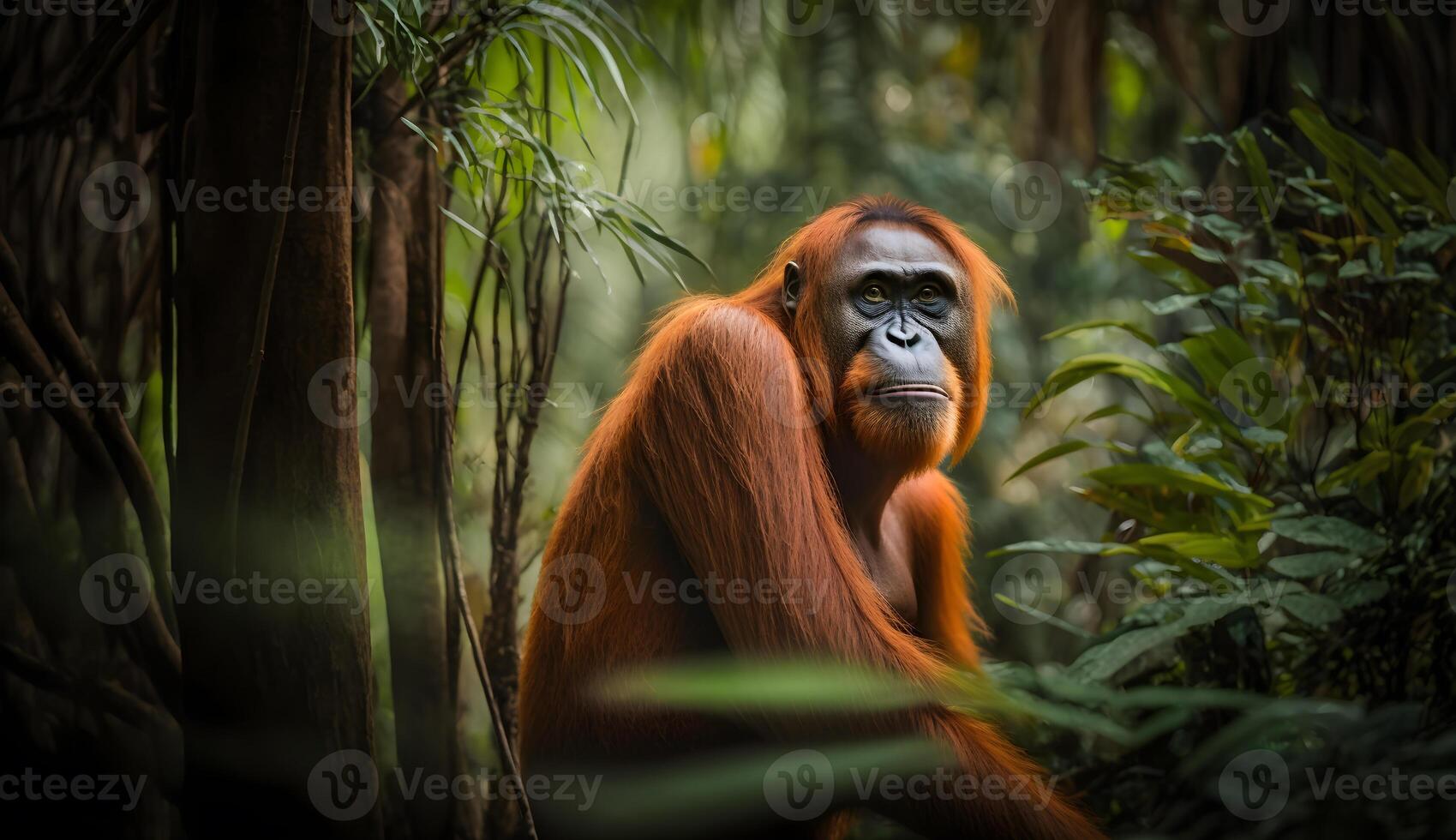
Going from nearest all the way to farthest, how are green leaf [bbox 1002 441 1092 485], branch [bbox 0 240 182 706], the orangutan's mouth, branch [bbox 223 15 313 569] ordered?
1. branch [bbox 223 15 313 569]
2. branch [bbox 0 240 182 706]
3. the orangutan's mouth
4. green leaf [bbox 1002 441 1092 485]

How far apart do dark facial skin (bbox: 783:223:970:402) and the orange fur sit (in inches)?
2.2

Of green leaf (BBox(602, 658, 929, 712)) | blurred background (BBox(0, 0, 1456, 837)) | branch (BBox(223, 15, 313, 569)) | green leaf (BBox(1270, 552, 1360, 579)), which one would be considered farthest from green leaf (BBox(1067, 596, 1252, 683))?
branch (BBox(223, 15, 313, 569))

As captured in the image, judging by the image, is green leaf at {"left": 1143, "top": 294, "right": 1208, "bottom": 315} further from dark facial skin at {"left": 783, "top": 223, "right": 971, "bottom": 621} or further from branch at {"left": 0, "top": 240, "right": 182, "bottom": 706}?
branch at {"left": 0, "top": 240, "right": 182, "bottom": 706}

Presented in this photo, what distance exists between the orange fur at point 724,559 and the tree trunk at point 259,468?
2.22 feet

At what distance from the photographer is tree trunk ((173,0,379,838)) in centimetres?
196

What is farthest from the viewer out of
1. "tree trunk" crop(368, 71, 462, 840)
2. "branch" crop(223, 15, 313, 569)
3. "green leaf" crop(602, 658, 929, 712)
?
"tree trunk" crop(368, 71, 462, 840)

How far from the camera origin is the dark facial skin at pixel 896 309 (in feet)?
8.59

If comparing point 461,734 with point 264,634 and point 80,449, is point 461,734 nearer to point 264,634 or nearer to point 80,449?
point 264,634

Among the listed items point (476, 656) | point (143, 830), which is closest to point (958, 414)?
point (476, 656)

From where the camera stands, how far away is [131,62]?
2586 millimetres

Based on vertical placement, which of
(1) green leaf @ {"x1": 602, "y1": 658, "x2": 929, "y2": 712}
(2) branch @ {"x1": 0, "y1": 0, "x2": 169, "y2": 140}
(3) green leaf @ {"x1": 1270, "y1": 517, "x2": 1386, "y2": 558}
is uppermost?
(2) branch @ {"x1": 0, "y1": 0, "x2": 169, "y2": 140}

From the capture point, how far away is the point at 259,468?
6.49ft

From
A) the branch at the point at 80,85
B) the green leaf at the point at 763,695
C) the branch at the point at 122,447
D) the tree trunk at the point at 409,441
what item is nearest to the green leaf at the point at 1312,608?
the green leaf at the point at 763,695

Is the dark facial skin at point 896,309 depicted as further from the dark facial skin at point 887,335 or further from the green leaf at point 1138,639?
the green leaf at point 1138,639
